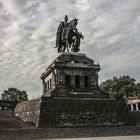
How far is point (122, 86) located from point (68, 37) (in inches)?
1226

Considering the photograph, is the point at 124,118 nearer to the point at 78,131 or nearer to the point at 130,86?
the point at 78,131

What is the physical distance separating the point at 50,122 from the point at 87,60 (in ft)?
25.2

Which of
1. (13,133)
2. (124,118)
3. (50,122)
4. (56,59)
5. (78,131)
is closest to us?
(13,133)

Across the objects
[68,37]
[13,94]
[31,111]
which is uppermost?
[68,37]

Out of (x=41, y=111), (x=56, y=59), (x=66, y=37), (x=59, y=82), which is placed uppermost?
(x=66, y=37)

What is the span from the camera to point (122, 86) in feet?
181

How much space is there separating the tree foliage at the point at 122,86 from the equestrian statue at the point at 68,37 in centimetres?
2764

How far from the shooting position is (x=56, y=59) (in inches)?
999

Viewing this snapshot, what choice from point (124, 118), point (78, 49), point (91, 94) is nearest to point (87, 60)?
point (78, 49)

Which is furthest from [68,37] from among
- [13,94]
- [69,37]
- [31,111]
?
[13,94]

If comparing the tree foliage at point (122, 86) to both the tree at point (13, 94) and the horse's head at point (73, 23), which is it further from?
the horse's head at point (73, 23)

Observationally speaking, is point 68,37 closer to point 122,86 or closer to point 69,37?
point 69,37

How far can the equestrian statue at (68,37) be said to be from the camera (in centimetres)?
2664

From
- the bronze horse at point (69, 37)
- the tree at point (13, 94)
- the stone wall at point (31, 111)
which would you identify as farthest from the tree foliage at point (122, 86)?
the stone wall at point (31, 111)
